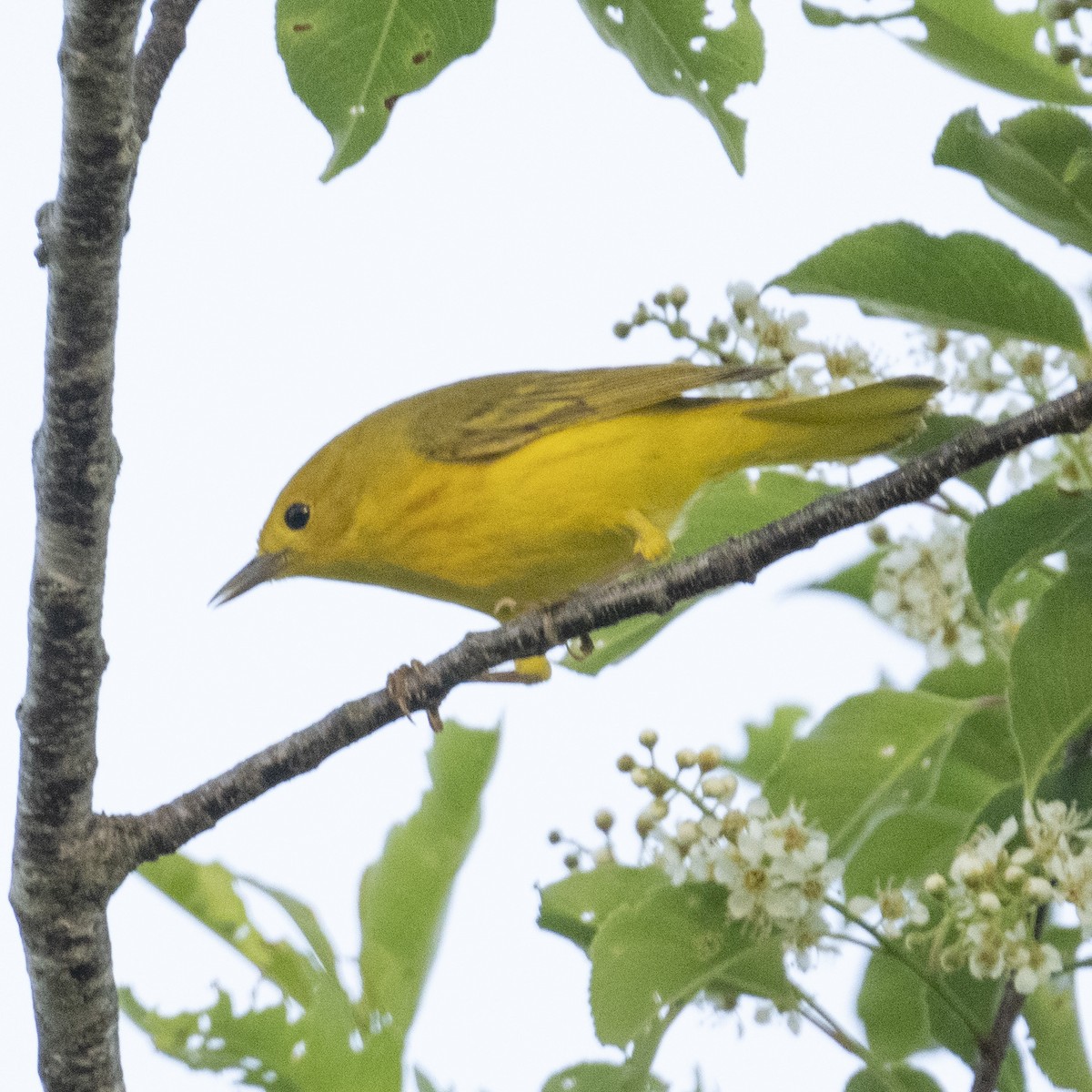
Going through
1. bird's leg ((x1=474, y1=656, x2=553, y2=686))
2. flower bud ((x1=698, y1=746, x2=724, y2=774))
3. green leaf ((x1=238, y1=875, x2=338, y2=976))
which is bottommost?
green leaf ((x1=238, y1=875, x2=338, y2=976))

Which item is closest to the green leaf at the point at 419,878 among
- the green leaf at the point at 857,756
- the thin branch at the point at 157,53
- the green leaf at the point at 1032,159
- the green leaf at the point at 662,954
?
the green leaf at the point at 662,954

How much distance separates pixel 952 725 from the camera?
10.9ft

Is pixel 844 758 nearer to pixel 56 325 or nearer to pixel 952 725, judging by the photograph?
pixel 952 725

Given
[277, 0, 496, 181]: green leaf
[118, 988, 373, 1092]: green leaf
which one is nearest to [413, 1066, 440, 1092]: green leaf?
[118, 988, 373, 1092]: green leaf

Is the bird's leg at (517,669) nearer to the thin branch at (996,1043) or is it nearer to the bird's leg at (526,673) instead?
the bird's leg at (526,673)

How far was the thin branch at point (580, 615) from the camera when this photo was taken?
8.84 feet

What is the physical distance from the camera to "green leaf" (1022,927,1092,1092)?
3369mm

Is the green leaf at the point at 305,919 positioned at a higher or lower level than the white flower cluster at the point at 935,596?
lower

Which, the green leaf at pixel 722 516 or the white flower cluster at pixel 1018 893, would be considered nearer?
the white flower cluster at pixel 1018 893

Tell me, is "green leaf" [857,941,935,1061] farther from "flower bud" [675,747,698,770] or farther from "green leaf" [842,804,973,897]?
"flower bud" [675,747,698,770]

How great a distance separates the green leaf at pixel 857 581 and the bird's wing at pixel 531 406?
3.33ft

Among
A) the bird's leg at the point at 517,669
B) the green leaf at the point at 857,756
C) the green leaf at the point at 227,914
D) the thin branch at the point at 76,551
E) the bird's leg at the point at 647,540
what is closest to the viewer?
the thin branch at the point at 76,551

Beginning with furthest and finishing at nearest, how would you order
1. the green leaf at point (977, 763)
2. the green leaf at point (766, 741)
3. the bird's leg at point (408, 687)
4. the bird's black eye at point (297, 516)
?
the bird's black eye at point (297, 516), the green leaf at point (766, 741), the green leaf at point (977, 763), the bird's leg at point (408, 687)

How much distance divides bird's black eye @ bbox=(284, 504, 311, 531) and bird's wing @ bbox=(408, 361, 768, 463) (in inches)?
16.2
